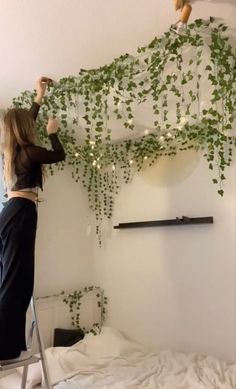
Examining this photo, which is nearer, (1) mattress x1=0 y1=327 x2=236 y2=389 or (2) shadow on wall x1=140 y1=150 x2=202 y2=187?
(1) mattress x1=0 y1=327 x2=236 y2=389

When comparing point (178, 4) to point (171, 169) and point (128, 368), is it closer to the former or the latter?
point (171, 169)

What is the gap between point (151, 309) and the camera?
132 inches

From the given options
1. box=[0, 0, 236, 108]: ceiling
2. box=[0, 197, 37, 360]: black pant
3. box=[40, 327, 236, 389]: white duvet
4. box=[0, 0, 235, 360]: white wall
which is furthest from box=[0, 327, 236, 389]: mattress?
box=[0, 0, 236, 108]: ceiling

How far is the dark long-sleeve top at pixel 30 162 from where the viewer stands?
5.94 feet

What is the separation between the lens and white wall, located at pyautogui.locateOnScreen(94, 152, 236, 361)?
9.59ft

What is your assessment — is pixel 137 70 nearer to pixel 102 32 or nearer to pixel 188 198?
pixel 102 32

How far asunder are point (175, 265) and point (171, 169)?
2.85 ft

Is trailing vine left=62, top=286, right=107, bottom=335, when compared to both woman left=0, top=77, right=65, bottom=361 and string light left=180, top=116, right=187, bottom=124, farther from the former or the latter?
string light left=180, top=116, right=187, bottom=124

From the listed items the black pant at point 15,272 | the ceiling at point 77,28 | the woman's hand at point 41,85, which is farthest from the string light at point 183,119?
the black pant at point 15,272

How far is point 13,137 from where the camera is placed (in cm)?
186

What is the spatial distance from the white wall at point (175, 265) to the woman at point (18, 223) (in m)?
1.61

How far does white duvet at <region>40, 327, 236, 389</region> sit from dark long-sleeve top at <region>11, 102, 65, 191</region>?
4.82 ft

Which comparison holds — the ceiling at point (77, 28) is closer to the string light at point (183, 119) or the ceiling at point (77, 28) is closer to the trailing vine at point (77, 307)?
the string light at point (183, 119)

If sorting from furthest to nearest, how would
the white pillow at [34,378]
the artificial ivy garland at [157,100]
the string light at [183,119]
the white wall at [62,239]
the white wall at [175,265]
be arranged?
the white wall at [62,239] → the white wall at [175,265] → the string light at [183,119] → the white pillow at [34,378] → the artificial ivy garland at [157,100]
